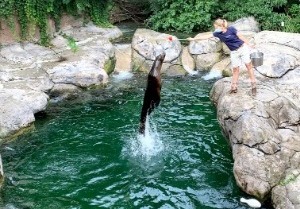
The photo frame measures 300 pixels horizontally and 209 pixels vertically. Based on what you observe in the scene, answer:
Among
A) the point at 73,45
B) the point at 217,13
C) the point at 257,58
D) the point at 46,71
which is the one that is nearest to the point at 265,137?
the point at 257,58

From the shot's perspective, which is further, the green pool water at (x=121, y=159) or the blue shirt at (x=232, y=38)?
the blue shirt at (x=232, y=38)

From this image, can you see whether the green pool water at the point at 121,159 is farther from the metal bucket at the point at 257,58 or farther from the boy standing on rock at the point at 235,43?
the metal bucket at the point at 257,58

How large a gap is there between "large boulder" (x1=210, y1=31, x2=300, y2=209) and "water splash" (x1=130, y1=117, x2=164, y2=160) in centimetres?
190

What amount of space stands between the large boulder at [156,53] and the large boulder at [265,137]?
557 centimetres

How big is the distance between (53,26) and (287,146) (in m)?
11.8

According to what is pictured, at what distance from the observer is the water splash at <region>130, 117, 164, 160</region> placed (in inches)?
450

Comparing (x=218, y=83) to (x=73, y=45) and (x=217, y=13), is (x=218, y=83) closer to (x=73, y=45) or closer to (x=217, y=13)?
(x=73, y=45)

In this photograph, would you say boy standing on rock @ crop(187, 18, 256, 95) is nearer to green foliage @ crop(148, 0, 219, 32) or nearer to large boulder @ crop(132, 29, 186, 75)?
large boulder @ crop(132, 29, 186, 75)

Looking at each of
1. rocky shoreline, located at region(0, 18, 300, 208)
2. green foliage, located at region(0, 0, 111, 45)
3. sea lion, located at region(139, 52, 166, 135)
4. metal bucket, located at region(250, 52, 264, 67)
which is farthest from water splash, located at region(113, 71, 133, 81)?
metal bucket, located at region(250, 52, 264, 67)

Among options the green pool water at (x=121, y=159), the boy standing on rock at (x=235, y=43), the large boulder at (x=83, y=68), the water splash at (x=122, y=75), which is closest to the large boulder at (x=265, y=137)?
the boy standing on rock at (x=235, y=43)

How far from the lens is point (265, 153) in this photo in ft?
30.3

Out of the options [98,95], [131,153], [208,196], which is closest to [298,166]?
[208,196]

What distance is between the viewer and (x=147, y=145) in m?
11.8

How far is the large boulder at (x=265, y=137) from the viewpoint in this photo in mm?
8930
